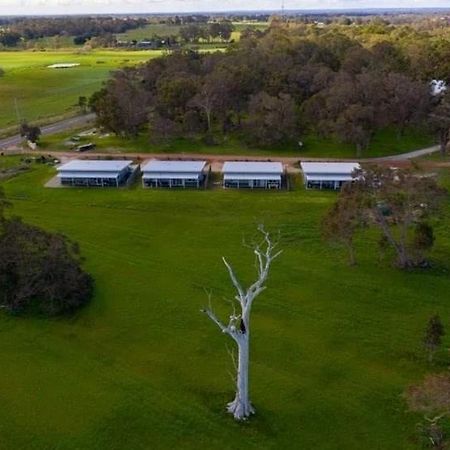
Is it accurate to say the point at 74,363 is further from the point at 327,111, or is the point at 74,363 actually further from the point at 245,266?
the point at 327,111

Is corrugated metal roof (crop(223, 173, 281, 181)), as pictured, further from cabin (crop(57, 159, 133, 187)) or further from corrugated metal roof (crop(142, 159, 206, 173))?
cabin (crop(57, 159, 133, 187))

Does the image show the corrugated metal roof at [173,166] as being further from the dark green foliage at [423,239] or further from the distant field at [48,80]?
the distant field at [48,80]

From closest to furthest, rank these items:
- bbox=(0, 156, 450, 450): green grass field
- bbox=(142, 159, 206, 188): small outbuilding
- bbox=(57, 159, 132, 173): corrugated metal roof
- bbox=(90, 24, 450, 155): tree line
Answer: bbox=(0, 156, 450, 450): green grass field, bbox=(142, 159, 206, 188): small outbuilding, bbox=(57, 159, 132, 173): corrugated metal roof, bbox=(90, 24, 450, 155): tree line

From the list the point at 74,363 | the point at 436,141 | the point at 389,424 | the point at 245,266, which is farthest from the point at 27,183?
the point at 436,141

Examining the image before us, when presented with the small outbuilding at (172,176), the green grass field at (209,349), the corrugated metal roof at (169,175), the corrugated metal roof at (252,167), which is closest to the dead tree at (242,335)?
the green grass field at (209,349)

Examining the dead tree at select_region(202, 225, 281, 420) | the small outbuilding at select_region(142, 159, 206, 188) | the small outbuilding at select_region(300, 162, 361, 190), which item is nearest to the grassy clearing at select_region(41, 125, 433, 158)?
the small outbuilding at select_region(300, 162, 361, 190)
